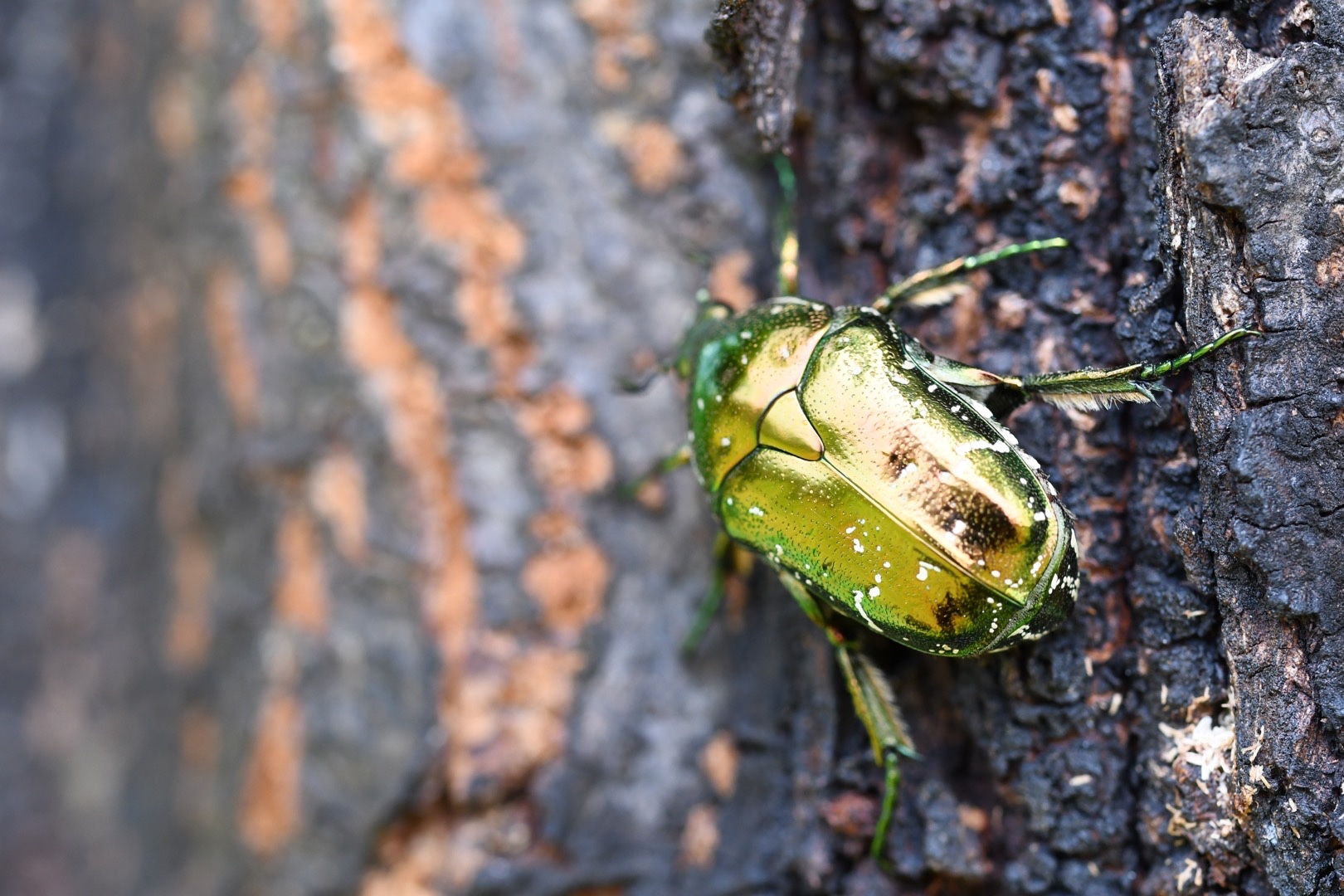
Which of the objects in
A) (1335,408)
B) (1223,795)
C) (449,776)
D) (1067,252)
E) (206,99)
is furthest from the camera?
(206,99)

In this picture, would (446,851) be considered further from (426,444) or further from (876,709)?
(876,709)

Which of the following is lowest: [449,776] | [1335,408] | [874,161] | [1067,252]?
[449,776]

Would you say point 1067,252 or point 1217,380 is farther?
point 1067,252

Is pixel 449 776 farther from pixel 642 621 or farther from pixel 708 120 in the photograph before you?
pixel 708 120

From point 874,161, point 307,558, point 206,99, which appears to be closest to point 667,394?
point 874,161

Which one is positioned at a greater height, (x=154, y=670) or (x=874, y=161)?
(x=874, y=161)

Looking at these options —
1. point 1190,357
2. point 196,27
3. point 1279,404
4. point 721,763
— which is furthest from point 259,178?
point 1279,404
